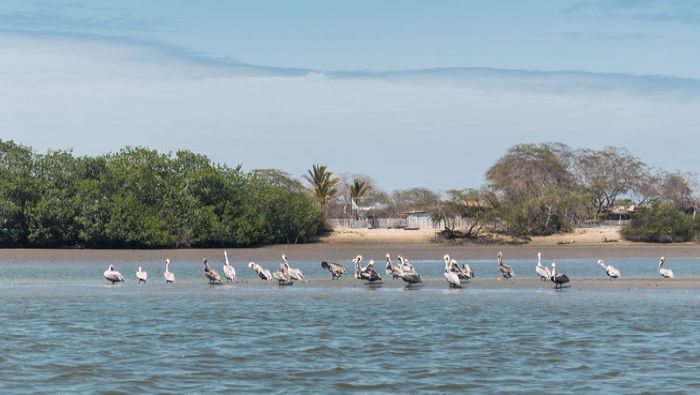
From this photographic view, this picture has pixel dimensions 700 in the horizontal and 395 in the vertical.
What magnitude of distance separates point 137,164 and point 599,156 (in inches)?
1668

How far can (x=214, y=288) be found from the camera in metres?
29.7

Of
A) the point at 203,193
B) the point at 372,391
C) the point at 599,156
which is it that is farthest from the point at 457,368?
the point at 599,156

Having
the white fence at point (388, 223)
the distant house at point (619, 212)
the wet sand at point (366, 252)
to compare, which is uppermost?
the distant house at point (619, 212)

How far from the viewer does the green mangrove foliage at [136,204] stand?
5591cm

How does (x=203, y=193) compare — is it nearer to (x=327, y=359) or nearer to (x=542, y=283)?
(x=542, y=283)

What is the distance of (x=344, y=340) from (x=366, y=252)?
1439 inches

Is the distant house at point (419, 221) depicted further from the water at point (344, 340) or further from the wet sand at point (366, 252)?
the water at point (344, 340)

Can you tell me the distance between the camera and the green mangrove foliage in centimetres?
5591

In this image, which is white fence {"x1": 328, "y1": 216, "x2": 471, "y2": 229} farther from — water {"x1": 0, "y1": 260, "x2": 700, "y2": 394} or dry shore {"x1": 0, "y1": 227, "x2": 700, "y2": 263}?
water {"x1": 0, "y1": 260, "x2": 700, "y2": 394}

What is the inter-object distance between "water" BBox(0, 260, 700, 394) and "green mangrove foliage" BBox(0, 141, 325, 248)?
2576cm

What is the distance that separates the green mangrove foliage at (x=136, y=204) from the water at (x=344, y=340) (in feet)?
84.5

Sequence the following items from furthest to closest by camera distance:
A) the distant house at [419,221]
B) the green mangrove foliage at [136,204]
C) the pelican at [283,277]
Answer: the distant house at [419,221]
the green mangrove foliage at [136,204]
the pelican at [283,277]

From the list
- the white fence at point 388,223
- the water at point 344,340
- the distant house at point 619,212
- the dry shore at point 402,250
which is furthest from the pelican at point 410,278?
the distant house at point 619,212

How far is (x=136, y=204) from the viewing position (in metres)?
57.4
